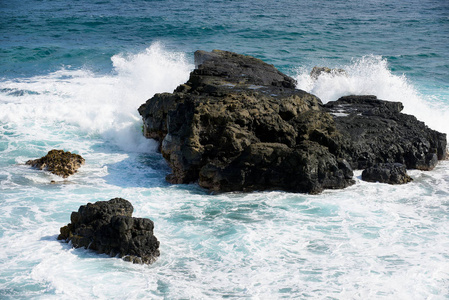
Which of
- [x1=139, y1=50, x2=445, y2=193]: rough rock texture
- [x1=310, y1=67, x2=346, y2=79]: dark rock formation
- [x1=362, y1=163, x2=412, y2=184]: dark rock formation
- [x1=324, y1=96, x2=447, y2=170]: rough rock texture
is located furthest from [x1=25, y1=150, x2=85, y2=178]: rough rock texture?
[x1=310, y1=67, x2=346, y2=79]: dark rock formation

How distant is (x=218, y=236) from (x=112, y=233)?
155cm

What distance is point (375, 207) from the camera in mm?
8523

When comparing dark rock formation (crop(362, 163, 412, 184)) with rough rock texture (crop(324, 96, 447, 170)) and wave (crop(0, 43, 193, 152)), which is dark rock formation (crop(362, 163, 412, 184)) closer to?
rough rock texture (crop(324, 96, 447, 170))

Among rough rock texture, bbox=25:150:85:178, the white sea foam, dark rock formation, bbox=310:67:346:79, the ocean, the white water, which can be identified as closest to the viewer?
the white water

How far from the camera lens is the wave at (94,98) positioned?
13492mm

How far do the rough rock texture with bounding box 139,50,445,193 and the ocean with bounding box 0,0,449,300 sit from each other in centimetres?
33

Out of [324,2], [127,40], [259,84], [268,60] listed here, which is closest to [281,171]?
[259,84]

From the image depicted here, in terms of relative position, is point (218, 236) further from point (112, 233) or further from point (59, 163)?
point (59, 163)

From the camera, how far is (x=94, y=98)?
15.9 meters

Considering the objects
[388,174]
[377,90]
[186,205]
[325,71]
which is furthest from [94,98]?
[388,174]

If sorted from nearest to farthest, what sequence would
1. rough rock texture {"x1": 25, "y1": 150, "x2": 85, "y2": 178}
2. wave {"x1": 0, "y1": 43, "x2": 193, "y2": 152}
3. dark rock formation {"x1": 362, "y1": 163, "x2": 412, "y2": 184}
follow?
dark rock formation {"x1": 362, "y1": 163, "x2": 412, "y2": 184}, rough rock texture {"x1": 25, "y1": 150, "x2": 85, "y2": 178}, wave {"x1": 0, "y1": 43, "x2": 193, "y2": 152}

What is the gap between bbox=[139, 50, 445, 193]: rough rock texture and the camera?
30.3 feet

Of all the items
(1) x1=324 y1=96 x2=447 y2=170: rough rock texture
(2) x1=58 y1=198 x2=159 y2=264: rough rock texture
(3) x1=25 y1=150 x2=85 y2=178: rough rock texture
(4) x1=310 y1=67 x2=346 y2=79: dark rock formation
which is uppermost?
(4) x1=310 y1=67 x2=346 y2=79: dark rock formation

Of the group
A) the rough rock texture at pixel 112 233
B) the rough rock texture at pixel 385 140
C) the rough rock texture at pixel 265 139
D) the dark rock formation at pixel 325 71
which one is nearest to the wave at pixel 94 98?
the rough rock texture at pixel 265 139
